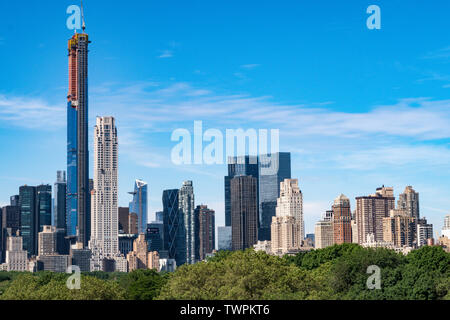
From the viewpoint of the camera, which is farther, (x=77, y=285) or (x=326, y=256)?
(x=326, y=256)

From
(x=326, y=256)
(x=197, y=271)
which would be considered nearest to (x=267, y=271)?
(x=197, y=271)
